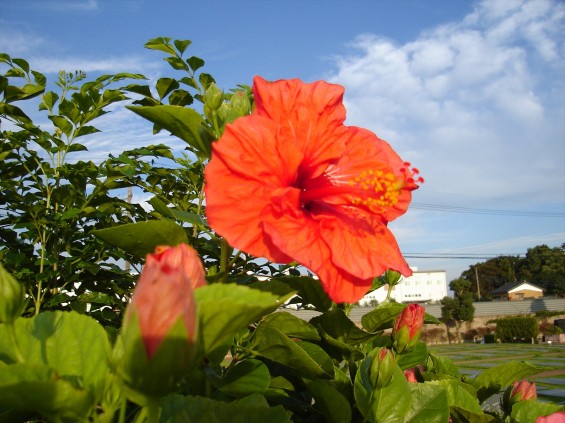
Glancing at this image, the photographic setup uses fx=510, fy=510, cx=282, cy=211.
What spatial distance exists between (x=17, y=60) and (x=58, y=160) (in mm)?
415

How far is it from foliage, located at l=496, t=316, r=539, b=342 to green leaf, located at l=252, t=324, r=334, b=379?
27676mm

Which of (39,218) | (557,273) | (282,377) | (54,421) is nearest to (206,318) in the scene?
(54,421)

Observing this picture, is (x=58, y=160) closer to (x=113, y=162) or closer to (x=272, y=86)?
(x=113, y=162)

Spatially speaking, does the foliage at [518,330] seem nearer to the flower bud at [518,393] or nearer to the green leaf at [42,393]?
the flower bud at [518,393]

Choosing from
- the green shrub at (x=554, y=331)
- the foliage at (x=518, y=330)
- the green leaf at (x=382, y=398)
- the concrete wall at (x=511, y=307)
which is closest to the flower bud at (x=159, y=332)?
the green leaf at (x=382, y=398)

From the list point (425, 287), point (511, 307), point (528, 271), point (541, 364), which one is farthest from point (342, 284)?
point (528, 271)

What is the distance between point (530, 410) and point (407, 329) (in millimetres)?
328

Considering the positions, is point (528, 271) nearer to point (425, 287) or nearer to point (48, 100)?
point (425, 287)

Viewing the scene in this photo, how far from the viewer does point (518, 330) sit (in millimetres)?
25656

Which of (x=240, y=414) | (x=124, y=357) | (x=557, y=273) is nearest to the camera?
(x=124, y=357)

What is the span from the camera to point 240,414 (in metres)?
0.72

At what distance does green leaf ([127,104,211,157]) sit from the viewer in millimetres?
844

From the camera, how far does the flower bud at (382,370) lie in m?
1.01

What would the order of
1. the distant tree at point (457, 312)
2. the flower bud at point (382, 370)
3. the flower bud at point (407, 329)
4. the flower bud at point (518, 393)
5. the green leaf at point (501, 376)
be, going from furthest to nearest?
the distant tree at point (457, 312) → the green leaf at point (501, 376) → the flower bud at point (518, 393) → the flower bud at point (407, 329) → the flower bud at point (382, 370)
